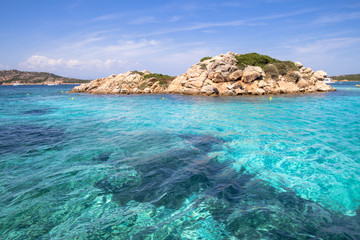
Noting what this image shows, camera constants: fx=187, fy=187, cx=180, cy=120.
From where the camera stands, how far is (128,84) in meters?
59.3

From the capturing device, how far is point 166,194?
5727mm

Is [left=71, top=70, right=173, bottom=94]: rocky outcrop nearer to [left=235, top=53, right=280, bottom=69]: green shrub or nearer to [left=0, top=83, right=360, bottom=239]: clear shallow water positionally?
[left=235, top=53, right=280, bottom=69]: green shrub

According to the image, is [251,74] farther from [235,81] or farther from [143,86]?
[143,86]

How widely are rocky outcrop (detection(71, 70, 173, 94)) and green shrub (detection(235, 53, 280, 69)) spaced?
2232 centimetres

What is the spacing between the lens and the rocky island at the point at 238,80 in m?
43.7

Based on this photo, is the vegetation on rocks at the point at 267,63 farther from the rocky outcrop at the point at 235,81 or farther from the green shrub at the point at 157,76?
the green shrub at the point at 157,76

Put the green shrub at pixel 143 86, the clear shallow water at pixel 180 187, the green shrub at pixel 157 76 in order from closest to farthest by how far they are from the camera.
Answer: the clear shallow water at pixel 180 187, the green shrub at pixel 143 86, the green shrub at pixel 157 76

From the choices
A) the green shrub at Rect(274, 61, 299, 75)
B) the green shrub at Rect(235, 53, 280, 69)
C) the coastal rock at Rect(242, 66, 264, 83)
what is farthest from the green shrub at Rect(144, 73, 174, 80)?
the green shrub at Rect(274, 61, 299, 75)

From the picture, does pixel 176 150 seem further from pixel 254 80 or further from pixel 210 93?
pixel 254 80

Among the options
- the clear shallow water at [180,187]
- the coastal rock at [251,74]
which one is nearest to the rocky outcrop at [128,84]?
the coastal rock at [251,74]

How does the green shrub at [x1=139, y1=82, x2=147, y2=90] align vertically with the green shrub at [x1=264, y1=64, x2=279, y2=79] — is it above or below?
below

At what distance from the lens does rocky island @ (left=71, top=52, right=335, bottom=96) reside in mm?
43656

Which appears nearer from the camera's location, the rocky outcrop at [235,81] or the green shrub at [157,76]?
the rocky outcrop at [235,81]

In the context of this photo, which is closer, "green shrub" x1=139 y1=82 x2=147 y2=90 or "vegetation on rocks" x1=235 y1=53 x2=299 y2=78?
"vegetation on rocks" x1=235 y1=53 x2=299 y2=78
